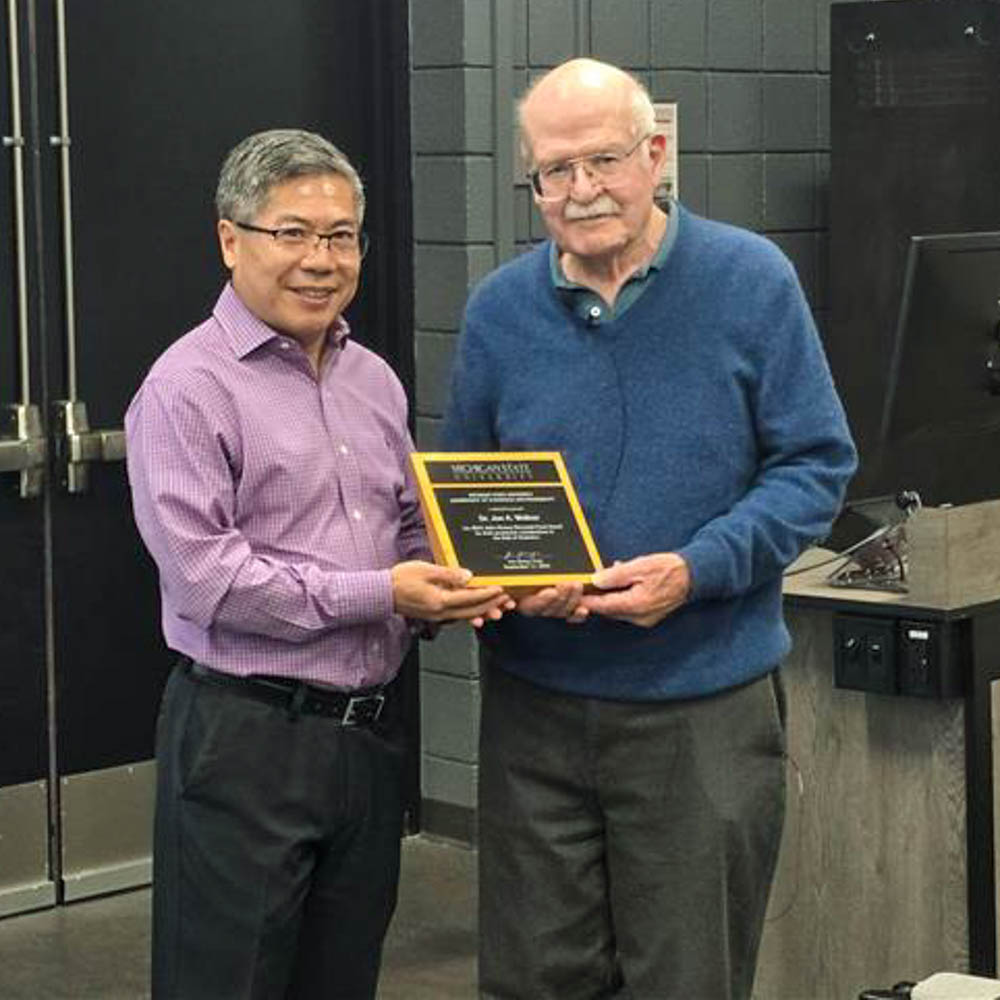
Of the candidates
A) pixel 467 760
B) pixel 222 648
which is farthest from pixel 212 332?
pixel 467 760

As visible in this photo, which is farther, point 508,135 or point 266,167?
point 508,135

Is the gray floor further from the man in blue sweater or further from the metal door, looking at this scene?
the man in blue sweater

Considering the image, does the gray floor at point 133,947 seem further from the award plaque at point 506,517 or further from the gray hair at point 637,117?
the gray hair at point 637,117

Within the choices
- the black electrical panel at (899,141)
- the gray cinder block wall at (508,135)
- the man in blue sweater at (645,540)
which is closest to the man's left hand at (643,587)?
the man in blue sweater at (645,540)

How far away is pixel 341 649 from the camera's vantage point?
290 centimetres

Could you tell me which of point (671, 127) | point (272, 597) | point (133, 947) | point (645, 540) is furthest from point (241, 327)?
point (671, 127)

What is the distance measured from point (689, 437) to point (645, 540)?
13 cm

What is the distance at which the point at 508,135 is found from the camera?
5141 millimetres

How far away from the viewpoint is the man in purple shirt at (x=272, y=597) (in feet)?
9.24

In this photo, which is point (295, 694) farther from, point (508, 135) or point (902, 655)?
point (508, 135)

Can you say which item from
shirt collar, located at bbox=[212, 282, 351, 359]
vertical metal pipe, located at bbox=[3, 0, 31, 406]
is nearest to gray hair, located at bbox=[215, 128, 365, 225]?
shirt collar, located at bbox=[212, 282, 351, 359]

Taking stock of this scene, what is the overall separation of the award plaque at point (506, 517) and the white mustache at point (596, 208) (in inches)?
11.4

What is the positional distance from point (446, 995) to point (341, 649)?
1664 millimetres

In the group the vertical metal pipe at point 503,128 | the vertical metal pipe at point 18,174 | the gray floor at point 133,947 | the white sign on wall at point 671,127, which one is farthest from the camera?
the white sign on wall at point 671,127
